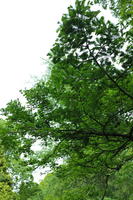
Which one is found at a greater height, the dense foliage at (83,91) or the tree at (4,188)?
the tree at (4,188)

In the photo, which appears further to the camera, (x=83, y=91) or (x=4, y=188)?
(x=4, y=188)

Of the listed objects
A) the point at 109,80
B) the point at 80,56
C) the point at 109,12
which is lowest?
the point at 109,80

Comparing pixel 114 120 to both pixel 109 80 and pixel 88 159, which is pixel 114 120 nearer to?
pixel 109 80

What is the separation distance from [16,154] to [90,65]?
1.68m

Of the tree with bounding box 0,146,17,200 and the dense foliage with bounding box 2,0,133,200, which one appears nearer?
Answer: the dense foliage with bounding box 2,0,133,200

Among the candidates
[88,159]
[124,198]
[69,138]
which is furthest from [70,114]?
[124,198]

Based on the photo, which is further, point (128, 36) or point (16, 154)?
point (16, 154)

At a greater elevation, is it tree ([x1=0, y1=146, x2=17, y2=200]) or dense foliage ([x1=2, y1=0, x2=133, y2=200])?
tree ([x1=0, y1=146, x2=17, y2=200])

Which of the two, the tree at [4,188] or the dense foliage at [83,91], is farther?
the tree at [4,188]

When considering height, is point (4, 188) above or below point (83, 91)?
above

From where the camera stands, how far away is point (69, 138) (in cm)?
339

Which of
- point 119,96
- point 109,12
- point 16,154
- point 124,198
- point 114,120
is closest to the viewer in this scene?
point 119,96

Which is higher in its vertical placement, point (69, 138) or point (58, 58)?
point (58, 58)

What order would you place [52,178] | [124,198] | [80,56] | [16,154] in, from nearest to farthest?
[80,56]
[16,154]
[52,178]
[124,198]
